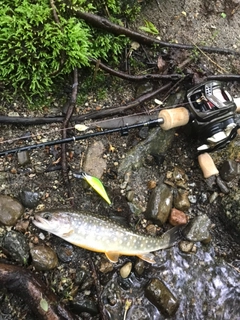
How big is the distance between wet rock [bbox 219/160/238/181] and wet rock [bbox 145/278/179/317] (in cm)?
142

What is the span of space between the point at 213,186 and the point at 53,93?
2.08m

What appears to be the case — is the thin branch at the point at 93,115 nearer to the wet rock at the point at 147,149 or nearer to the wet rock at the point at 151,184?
the wet rock at the point at 147,149

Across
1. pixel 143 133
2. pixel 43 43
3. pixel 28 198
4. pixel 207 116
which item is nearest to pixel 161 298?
pixel 28 198

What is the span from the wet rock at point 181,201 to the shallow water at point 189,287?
0.45m

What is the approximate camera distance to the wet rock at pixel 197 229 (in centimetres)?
421

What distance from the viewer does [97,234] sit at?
3.77 meters

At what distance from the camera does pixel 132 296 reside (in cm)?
398

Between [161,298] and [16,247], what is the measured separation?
4.93 feet

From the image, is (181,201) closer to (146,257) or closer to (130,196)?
(130,196)

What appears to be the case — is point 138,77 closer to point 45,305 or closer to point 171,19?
point 171,19

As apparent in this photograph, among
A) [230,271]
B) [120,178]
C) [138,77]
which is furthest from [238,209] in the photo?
[138,77]

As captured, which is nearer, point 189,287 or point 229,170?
point 189,287

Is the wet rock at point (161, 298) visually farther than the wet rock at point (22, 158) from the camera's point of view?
No

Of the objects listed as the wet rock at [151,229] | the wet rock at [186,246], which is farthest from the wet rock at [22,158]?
the wet rock at [186,246]
